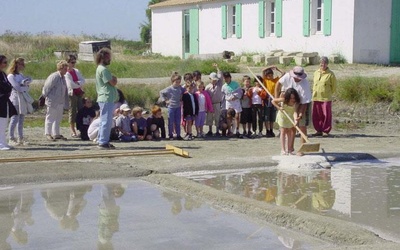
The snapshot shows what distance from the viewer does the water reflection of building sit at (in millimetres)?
8141

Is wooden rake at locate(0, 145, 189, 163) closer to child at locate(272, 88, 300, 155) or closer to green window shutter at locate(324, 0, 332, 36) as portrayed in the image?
child at locate(272, 88, 300, 155)

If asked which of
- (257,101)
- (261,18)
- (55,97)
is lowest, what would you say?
(257,101)

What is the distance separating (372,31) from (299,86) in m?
14.7

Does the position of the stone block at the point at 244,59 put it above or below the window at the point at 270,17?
below

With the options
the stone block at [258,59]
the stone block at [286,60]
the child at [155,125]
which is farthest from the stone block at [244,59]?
the child at [155,125]

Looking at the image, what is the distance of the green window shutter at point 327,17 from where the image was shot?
27281mm

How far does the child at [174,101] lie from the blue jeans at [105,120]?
2028 millimetres

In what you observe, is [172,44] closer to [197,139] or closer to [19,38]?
[19,38]

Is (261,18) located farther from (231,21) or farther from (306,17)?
(306,17)

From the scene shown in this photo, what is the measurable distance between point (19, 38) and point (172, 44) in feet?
33.1

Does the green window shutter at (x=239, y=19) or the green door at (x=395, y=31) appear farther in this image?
the green window shutter at (x=239, y=19)

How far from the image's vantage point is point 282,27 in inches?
1204

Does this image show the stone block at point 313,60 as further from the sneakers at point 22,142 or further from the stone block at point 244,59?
the sneakers at point 22,142

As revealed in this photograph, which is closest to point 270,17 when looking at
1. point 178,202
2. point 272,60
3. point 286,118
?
point 272,60
